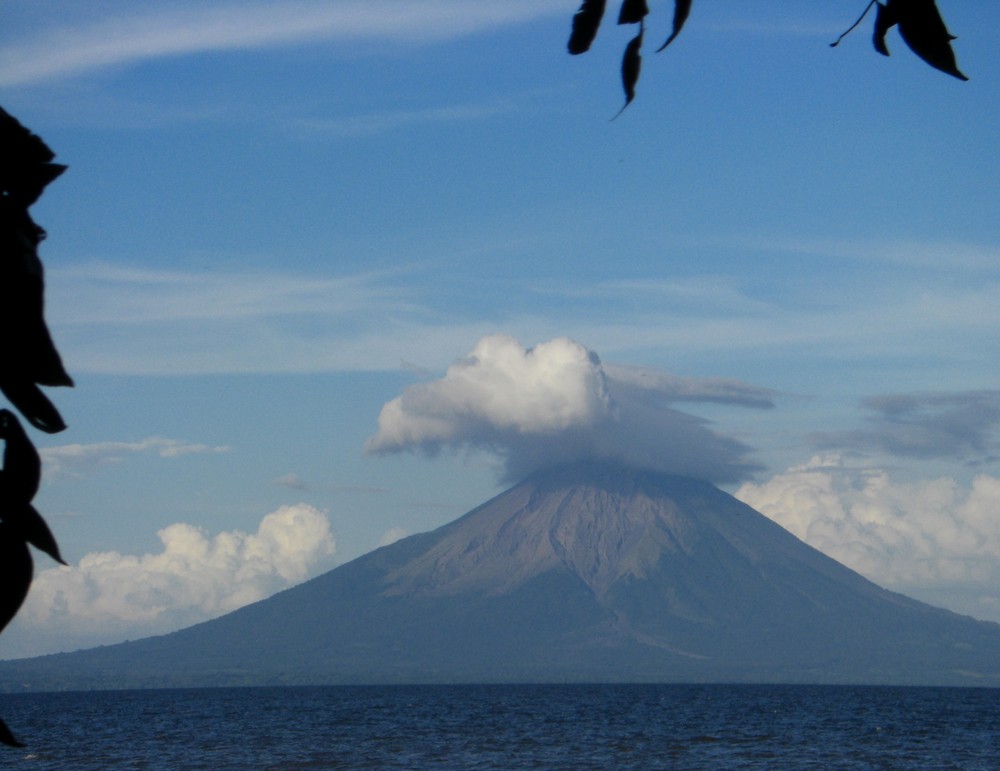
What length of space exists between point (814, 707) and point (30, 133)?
6919 inches

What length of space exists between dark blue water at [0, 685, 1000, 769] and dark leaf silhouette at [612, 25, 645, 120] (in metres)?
70.9

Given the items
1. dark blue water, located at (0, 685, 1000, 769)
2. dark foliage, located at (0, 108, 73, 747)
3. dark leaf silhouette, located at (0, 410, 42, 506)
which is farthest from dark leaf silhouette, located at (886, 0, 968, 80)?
dark blue water, located at (0, 685, 1000, 769)

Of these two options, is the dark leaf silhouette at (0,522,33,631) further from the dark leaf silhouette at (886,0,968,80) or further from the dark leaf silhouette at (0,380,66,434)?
the dark leaf silhouette at (886,0,968,80)

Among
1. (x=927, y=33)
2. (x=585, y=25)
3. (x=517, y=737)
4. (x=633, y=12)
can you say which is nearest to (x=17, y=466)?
(x=585, y=25)

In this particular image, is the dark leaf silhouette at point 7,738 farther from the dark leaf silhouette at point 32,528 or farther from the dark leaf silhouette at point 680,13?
the dark leaf silhouette at point 680,13

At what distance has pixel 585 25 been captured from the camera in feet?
8.80

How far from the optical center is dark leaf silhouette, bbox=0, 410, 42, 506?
2090 mm

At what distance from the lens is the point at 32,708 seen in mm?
190625

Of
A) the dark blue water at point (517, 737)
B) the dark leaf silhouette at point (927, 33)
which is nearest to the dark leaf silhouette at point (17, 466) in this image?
Result: the dark leaf silhouette at point (927, 33)

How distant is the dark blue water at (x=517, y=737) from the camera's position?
3029 inches

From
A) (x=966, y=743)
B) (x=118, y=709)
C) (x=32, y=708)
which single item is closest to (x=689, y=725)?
(x=966, y=743)

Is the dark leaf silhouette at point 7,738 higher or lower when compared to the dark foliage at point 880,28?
lower

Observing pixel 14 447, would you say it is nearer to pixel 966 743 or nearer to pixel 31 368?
pixel 31 368

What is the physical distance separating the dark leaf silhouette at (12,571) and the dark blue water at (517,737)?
7131 cm
